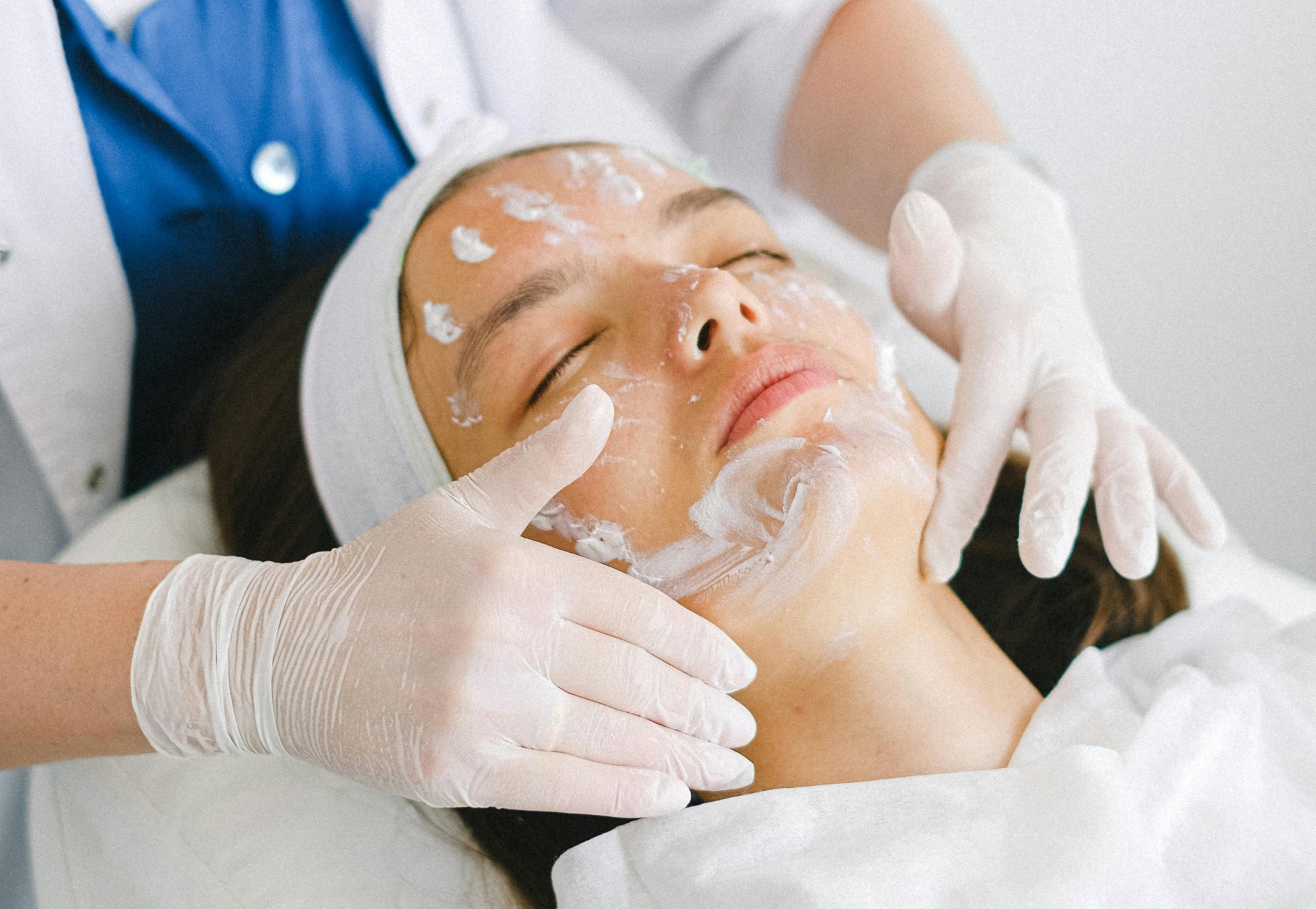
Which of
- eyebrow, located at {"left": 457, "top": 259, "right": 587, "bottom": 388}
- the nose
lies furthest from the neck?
eyebrow, located at {"left": 457, "top": 259, "right": 587, "bottom": 388}

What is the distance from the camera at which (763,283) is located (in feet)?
3.37

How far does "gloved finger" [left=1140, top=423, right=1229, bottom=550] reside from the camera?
1004 mm

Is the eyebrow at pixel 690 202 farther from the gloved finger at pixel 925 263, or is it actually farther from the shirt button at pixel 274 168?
the shirt button at pixel 274 168

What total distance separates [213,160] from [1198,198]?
1898 millimetres

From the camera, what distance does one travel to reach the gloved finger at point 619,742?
30.0 inches

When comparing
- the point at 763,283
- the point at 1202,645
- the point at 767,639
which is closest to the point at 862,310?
the point at 763,283

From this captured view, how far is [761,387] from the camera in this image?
88cm

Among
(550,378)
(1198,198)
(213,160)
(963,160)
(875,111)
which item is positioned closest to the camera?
(550,378)

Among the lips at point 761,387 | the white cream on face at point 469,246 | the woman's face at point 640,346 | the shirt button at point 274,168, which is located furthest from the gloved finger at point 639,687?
the shirt button at point 274,168

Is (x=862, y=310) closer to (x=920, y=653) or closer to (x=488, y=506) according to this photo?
(x=920, y=653)

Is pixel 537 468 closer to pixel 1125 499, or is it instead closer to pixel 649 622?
pixel 649 622

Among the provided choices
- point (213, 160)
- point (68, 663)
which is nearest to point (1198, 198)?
point (213, 160)

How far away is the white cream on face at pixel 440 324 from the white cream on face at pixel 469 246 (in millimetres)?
60

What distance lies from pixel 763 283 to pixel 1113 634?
0.74 m
